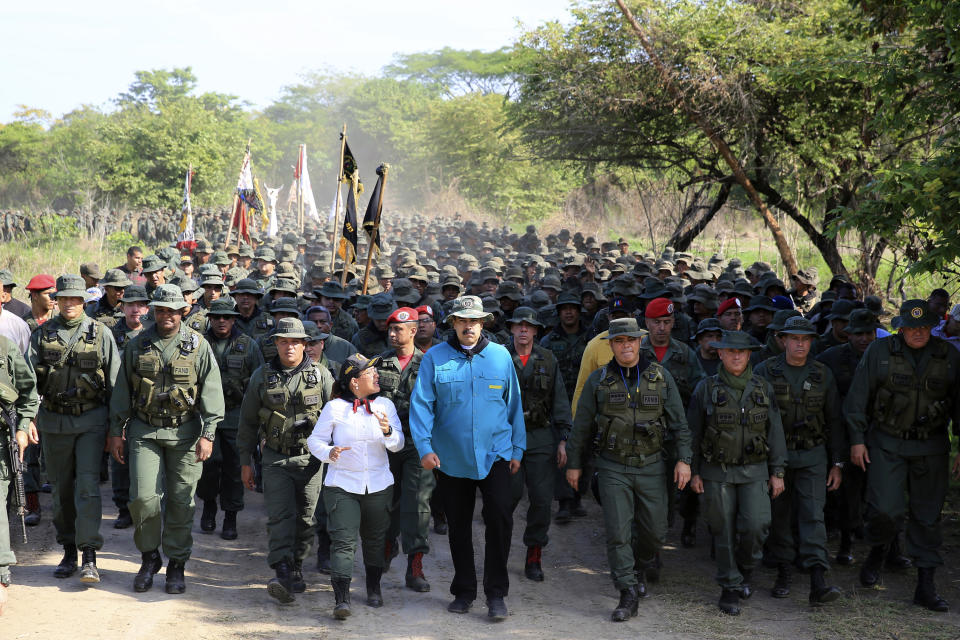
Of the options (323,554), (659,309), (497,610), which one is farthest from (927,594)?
(323,554)

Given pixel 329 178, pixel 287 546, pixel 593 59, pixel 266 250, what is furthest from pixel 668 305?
pixel 329 178

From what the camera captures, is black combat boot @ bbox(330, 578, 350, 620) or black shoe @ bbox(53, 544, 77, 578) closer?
Result: black combat boot @ bbox(330, 578, 350, 620)

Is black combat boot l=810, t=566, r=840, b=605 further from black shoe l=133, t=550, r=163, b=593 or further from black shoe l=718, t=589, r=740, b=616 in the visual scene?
black shoe l=133, t=550, r=163, b=593

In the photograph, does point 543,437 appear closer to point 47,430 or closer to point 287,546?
point 287,546

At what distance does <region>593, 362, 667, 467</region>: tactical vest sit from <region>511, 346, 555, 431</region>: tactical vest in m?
0.98

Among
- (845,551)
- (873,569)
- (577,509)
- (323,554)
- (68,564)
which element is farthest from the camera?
(577,509)

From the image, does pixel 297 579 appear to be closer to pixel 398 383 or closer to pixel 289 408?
pixel 289 408

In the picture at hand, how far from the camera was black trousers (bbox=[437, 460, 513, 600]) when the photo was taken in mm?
6355

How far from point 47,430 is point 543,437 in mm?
3837

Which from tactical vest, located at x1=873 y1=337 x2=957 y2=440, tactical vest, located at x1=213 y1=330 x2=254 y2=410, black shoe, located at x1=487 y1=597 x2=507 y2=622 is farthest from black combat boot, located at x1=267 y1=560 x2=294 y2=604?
tactical vest, located at x1=873 y1=337 x2=957 y2=440

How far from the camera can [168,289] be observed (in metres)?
6.95

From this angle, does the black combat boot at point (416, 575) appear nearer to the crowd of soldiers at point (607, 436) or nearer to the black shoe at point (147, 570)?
the crowd of soldiers at point (607, 436)

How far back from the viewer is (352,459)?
6.34 meters

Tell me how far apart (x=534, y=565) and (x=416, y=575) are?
0.98m
